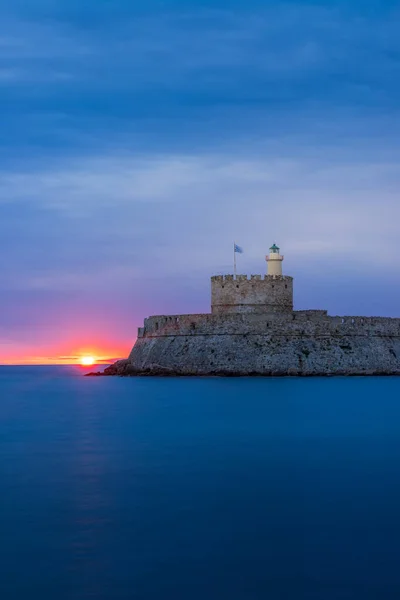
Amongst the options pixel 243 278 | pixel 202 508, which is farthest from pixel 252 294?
pixel 202 508

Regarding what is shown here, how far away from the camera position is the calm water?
7.14 meters

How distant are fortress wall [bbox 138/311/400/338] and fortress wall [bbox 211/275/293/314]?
0.73 m

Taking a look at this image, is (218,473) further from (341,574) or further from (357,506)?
(341,574)

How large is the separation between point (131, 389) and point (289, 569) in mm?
23767

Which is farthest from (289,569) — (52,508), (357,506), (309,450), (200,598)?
(309,450)

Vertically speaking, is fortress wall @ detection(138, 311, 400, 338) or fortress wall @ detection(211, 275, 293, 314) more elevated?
fortress wall @ detection(211, 275, 293, 314)

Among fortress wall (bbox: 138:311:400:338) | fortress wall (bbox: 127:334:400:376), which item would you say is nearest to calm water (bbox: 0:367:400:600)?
fortress wall (bbox: 127:334:400:376)

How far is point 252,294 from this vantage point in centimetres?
3459

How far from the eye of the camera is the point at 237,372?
33625 millimetres

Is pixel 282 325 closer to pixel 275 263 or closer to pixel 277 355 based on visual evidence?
pixel 277 355

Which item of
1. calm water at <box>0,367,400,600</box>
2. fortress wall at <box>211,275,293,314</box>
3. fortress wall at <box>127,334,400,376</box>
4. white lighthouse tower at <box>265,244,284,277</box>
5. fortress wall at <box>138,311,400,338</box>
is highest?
white lighthouse tower at <box>265,244,284,277</box>

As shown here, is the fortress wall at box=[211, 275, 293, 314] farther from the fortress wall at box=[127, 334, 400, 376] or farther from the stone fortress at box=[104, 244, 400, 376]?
the fortress wall at box=[127, 334, 400, 376]

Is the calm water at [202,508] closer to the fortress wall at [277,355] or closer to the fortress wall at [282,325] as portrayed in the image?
the fortress wall at [277,355]

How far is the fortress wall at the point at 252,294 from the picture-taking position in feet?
114
